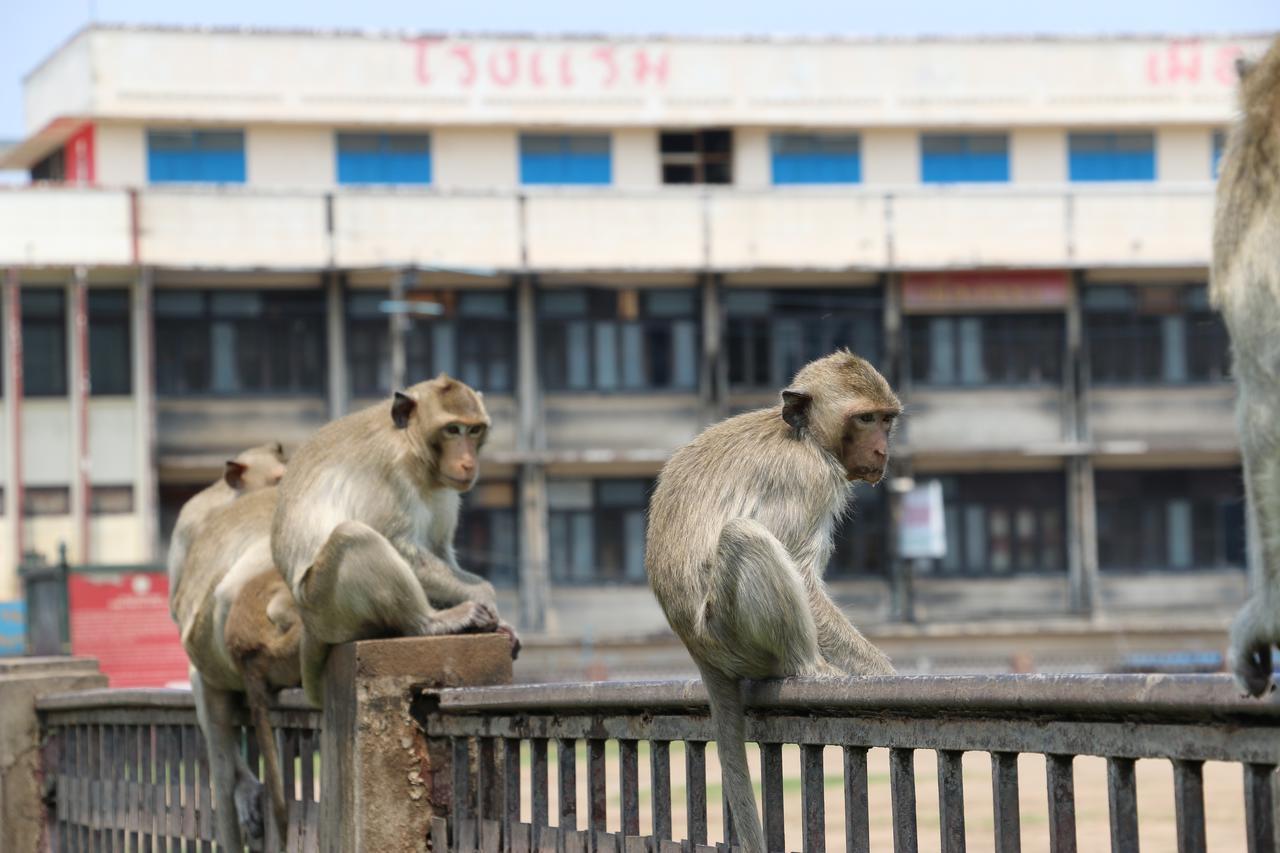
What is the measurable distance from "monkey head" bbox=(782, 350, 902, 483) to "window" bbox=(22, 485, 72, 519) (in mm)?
28876

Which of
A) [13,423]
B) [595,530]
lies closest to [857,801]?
[13,423]

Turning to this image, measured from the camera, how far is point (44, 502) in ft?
108

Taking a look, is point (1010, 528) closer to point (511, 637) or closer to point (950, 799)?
point (511, 637)

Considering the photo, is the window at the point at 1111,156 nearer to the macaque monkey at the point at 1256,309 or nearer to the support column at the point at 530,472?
the support column at the point at 530,472

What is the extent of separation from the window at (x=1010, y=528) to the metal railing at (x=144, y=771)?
2815cm

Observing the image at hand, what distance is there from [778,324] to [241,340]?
8.65m

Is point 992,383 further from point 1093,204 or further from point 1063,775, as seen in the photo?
point 1063,775

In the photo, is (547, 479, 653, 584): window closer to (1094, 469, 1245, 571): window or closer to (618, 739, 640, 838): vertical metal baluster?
(1094, 469, 1245, 571): window

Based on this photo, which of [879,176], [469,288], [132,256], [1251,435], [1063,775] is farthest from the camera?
[879,176]

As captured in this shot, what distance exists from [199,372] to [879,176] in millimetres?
11872

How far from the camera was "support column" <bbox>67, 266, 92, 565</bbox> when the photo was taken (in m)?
32.7

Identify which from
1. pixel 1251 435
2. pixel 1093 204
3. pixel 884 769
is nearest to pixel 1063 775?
pixel 1251 435

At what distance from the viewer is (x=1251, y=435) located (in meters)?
3.03

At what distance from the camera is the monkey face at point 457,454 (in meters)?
7.37
